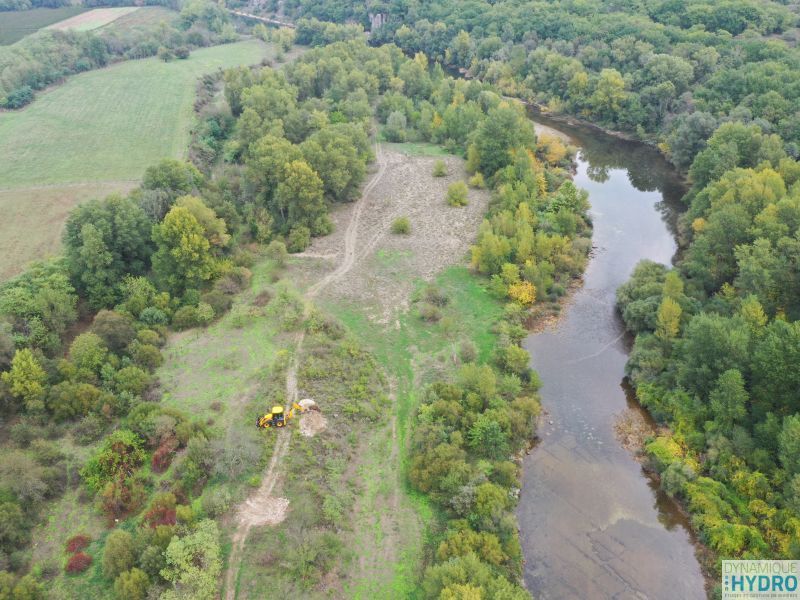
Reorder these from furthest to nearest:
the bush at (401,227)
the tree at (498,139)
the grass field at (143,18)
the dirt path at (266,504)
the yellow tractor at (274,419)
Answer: the grass field at (143,18)
the tree at (498,139)
the bush at (401,227)
the yellow tractor at (274,419)
the dirt path at (266,504)

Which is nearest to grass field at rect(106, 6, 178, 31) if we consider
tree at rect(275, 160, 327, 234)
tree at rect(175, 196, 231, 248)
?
tree at rect(275, 160, 327, 234)

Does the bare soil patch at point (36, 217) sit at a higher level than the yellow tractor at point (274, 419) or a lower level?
lower

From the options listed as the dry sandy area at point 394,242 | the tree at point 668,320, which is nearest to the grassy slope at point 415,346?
the dry sandy area at point 394,242

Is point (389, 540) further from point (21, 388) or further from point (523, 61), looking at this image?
point (523, 61)

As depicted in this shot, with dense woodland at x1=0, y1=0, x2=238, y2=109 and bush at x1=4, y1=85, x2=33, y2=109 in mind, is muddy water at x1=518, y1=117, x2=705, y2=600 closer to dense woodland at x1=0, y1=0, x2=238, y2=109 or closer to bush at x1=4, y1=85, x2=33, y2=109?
bush at x1=4, y1=85, x2=33, y2=109

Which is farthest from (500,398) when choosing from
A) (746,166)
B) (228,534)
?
(746,166)

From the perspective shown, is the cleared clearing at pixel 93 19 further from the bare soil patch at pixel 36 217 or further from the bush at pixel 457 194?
Result: the bush at pixel 457 194
